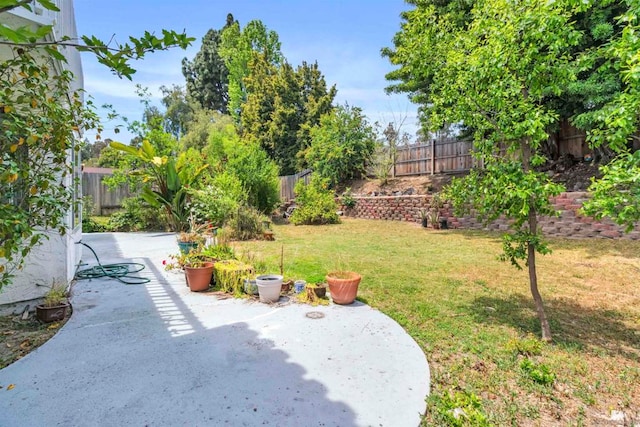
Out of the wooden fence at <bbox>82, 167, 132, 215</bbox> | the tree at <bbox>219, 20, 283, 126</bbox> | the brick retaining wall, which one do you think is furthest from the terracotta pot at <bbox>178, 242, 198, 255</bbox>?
the tree at <bbox>219, 20, 283, 126</bbox>

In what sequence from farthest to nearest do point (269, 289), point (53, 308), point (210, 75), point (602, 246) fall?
point (210, 75)
point (602, 246)
point (269, 289)
point (53, 308)

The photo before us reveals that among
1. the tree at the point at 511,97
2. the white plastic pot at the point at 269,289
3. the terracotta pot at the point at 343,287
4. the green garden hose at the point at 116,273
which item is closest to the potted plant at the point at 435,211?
the tree at the point at 511,97

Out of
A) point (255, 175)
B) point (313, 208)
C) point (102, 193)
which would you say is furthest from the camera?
point (102, 193)

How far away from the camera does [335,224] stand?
1344 centimetres

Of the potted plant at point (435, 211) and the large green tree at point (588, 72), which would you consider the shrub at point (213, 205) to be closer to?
the large green tree at point (588, 72)

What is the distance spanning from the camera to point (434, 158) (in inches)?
596

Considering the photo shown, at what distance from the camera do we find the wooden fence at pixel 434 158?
14156 mm

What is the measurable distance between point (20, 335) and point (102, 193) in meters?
13.8

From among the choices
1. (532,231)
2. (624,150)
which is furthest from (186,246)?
(624,150)

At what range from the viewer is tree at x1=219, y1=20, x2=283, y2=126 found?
27.2 metres

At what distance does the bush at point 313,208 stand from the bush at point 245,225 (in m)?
3.55

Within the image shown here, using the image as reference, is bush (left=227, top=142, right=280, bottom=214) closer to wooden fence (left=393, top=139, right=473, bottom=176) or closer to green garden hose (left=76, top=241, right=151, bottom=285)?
green garden hose (left=76, top=241, right=151, bottom=285)

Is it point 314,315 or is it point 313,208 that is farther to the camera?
point 313,208

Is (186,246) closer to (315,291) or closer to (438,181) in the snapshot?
(315,291)
